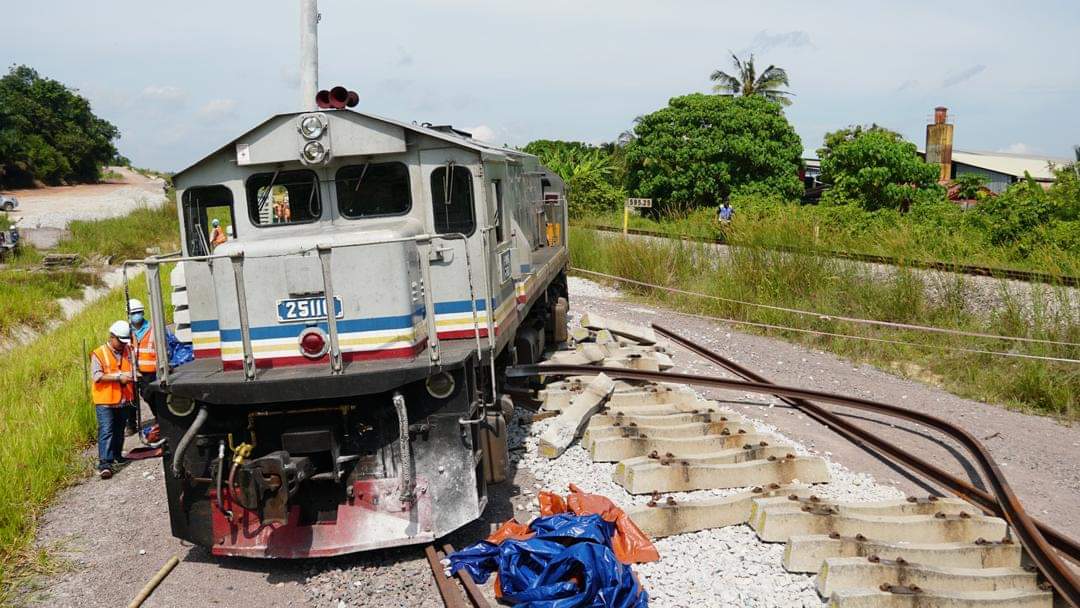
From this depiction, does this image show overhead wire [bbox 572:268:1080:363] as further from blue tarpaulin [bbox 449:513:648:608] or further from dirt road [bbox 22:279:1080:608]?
blue tarpaulin [bbox 449:513:648:608]

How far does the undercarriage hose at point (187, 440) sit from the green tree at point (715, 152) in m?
27.9

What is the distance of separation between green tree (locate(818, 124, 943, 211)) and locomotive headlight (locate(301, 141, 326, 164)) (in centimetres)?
2412

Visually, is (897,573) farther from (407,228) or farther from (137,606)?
(137,606)

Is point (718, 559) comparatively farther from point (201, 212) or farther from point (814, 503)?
point (201, 212)

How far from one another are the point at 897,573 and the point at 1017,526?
1.36 m

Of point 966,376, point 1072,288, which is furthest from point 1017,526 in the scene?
point 1072,288

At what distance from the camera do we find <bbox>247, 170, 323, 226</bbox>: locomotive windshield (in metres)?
5.85

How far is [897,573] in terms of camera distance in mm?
4379

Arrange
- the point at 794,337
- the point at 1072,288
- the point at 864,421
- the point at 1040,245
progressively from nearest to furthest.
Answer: the point at 864,421, the point at 1072,288, the point at 794,337, the point at 1040,245

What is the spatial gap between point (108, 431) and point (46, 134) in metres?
44.7

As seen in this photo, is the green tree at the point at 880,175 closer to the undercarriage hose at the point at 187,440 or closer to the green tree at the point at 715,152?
the green tree at the point at 715,152

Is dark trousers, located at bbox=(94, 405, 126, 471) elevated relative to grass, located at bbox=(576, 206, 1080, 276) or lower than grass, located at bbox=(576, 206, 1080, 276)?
lower

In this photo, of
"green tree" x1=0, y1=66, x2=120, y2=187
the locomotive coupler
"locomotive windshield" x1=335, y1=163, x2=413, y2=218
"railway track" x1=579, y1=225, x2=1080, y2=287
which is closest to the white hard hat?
"locomotive windshield" x1=335, y1=163, x2=413, y2=218

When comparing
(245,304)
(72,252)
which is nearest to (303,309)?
(245,304)
